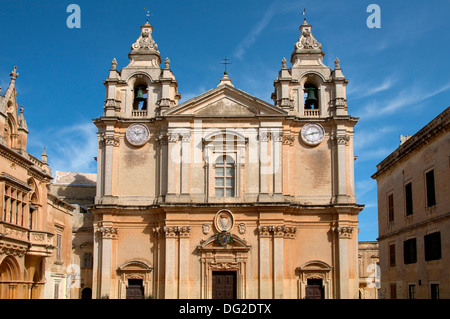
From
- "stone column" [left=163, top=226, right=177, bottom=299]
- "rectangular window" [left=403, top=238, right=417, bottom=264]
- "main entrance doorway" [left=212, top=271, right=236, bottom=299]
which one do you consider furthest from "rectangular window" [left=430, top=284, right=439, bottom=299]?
"stone column" [left=163, top=226, right=177, bottom=299]

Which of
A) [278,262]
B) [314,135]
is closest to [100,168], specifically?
[278,262]

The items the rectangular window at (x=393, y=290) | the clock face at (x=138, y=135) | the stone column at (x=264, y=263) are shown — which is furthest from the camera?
the clock face at (x=138, y=135)

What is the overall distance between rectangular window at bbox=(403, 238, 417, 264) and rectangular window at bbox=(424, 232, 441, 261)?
1891 mm

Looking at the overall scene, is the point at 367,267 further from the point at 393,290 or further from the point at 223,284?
the point at 223,284

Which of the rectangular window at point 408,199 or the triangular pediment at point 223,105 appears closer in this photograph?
the rectangular window at point 408,199

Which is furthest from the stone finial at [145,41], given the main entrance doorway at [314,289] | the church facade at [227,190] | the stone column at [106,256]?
the main entrance doorway at [314,289]

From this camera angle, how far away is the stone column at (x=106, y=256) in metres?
33.9

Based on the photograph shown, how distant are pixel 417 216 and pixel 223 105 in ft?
42.9

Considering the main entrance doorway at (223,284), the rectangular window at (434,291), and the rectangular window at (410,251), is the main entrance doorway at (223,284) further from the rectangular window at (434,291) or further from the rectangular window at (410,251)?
the rectangular window at (434,291)

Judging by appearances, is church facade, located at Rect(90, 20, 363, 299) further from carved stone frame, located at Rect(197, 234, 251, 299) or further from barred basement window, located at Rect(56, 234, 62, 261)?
barred basement window, located at Rect(56, 234, 62, 261)

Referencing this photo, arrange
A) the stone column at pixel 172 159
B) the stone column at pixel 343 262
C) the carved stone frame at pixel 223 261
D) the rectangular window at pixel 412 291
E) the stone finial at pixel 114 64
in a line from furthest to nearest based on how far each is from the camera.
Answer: the stone finial at pixel 114 64, the stone column at pixel 172 159, the carved stone frame at pixel 223 261, the stone column at pixel 343 262, the rectangular window at pixel 412 291

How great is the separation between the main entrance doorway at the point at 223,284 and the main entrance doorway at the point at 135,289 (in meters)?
4.21

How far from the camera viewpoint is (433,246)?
95.5 feet

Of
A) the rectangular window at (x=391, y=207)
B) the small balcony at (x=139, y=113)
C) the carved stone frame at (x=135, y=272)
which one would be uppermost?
the small balcony at (x=139, y=113)
